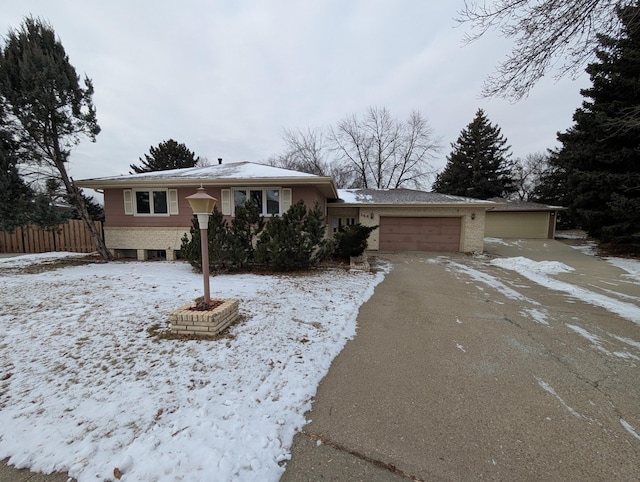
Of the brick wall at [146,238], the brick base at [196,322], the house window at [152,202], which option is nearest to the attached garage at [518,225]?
the brick wall at [146,238]

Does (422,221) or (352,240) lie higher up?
(422,221)

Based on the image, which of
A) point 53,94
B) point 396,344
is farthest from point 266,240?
point 53,94

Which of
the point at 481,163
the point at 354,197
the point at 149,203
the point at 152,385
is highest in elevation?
the point at 481,163

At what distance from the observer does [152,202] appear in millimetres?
10789

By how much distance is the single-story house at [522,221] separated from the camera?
20000 millimetres

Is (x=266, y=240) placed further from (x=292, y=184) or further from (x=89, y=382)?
(x=89, y=382)

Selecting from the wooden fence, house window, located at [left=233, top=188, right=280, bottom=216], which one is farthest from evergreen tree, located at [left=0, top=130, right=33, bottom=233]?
house window, located at [left=233, top=188, right=280, bottom=216]

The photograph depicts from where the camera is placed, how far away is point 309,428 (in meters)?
2.23

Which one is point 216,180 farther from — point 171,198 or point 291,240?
point 291,240

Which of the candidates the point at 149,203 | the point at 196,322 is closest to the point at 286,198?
the point at 149,203

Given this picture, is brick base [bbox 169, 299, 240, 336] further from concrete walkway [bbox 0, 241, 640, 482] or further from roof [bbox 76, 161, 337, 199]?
roof [bbox 76, 161, 337, 199]

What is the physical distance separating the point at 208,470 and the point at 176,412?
2.34 ft

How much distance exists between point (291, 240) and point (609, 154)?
52.6 feet

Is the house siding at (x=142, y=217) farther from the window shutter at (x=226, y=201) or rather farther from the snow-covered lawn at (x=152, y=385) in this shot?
the snow-covered lawn at (x=152, y=385)
